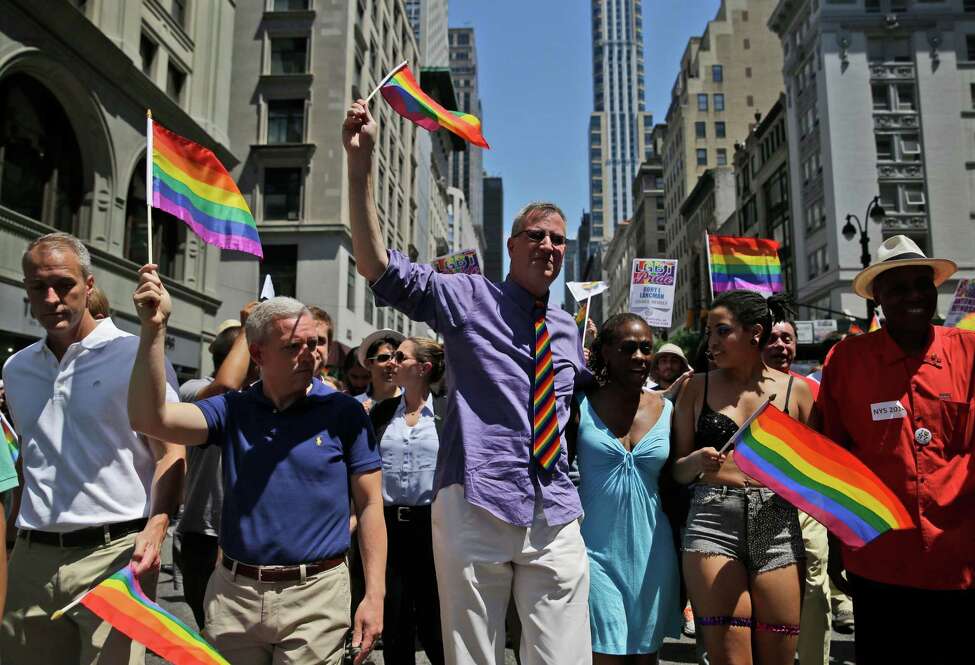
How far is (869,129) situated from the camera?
4319 centimetres

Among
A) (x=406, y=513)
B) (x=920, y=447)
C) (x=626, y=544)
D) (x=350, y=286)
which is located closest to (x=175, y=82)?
(x=350, y=286)

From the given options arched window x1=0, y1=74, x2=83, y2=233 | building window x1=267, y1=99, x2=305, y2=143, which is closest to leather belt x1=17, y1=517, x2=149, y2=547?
arched window x1=0, y1=74, x2=83, y2=233

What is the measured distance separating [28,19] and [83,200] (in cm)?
433

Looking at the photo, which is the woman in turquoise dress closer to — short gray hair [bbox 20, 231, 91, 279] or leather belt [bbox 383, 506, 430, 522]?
leather belt [bbox 383, 506, 430, 522]

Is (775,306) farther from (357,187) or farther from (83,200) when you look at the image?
(83,200)

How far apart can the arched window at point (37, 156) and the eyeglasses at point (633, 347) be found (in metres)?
16.5

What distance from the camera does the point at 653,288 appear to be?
35.8 feet

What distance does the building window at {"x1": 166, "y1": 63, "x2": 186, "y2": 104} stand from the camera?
75.7 ft

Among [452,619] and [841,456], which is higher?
[841,456]

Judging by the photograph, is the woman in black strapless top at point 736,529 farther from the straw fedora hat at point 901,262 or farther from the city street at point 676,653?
the city street at point 676,653

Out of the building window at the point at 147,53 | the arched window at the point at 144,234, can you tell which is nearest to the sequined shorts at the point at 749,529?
the arched window at the point at 144,234

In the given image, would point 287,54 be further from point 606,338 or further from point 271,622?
point 271,622

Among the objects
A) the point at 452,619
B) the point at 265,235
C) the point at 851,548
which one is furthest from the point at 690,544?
the point at 265,235

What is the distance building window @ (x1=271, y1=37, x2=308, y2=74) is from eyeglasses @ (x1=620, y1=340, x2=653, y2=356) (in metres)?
32.8
